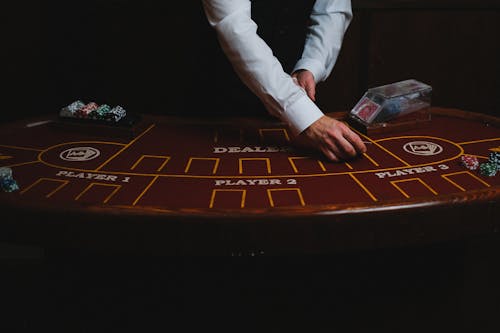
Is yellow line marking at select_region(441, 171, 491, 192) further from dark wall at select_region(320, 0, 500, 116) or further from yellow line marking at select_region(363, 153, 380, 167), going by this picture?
dark wall at select_region(320, 0, 500, 116)

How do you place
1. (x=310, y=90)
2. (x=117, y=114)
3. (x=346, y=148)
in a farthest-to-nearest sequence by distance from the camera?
1. (x=310, y=90)
2. (x=117, y=114)
3. (x=346, y=148)

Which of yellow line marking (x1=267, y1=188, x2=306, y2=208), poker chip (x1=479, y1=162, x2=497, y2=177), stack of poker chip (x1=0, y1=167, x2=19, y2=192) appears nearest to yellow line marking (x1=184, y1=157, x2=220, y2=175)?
yellow line marking (x1=267, y1=188, x2=306, y2=208)

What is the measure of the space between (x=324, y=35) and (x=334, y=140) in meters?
0.83

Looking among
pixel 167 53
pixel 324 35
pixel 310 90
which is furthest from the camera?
pixel 167 53

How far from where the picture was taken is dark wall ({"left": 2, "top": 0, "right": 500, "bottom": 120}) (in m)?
2.83

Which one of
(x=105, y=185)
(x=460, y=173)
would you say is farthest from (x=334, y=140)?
(x=105, y=185)

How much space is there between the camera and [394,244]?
122 cm

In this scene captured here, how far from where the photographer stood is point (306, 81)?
206 cm

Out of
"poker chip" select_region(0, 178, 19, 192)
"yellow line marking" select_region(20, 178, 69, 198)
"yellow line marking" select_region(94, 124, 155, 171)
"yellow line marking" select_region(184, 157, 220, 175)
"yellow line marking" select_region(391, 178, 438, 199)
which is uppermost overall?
"poker chip" select_region(0, 178, 19, 192)

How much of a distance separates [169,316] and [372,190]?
740 mm

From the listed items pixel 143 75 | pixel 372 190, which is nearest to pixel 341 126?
pixel 372 190

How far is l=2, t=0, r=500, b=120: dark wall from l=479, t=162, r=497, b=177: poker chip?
51.3 inches

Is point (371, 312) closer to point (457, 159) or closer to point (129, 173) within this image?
point (457, 159)

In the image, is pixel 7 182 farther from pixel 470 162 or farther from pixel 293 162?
pixel 470 162
